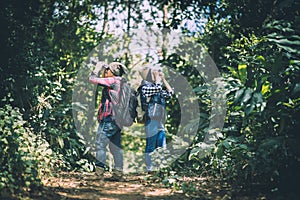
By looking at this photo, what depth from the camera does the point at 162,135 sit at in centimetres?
652

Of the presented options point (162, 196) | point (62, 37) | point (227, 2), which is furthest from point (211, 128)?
point (62, 37)

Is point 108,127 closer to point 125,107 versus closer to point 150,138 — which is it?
point 125,107

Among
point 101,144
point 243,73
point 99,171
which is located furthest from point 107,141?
point 243,73

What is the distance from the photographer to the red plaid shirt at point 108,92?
20.4ft

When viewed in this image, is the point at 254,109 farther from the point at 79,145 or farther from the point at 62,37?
the point at 62,37

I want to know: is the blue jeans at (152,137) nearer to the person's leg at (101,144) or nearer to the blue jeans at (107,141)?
the blue jeans at (107,141)

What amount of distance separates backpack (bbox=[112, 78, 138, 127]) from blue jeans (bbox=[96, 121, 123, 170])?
0.13 meters

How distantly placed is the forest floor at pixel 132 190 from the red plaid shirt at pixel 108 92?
0.97m

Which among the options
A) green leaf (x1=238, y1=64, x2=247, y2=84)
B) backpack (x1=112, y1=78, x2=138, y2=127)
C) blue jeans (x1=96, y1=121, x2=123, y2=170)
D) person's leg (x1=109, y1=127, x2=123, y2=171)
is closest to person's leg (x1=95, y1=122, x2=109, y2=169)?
blue jeans (x1=96, y1=121, x2=123, y2=170)

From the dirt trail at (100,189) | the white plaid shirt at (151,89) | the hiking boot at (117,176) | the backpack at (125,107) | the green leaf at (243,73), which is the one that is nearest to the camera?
the green leaf at (243,73)

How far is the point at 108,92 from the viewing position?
6.28m

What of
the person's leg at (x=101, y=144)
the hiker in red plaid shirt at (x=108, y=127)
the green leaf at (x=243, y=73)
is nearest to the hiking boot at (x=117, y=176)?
the hiker in red plaid shirt at (x=108, y=127)

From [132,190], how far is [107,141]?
4.10 feet

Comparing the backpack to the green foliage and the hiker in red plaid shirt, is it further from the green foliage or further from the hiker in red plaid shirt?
the green foliage
